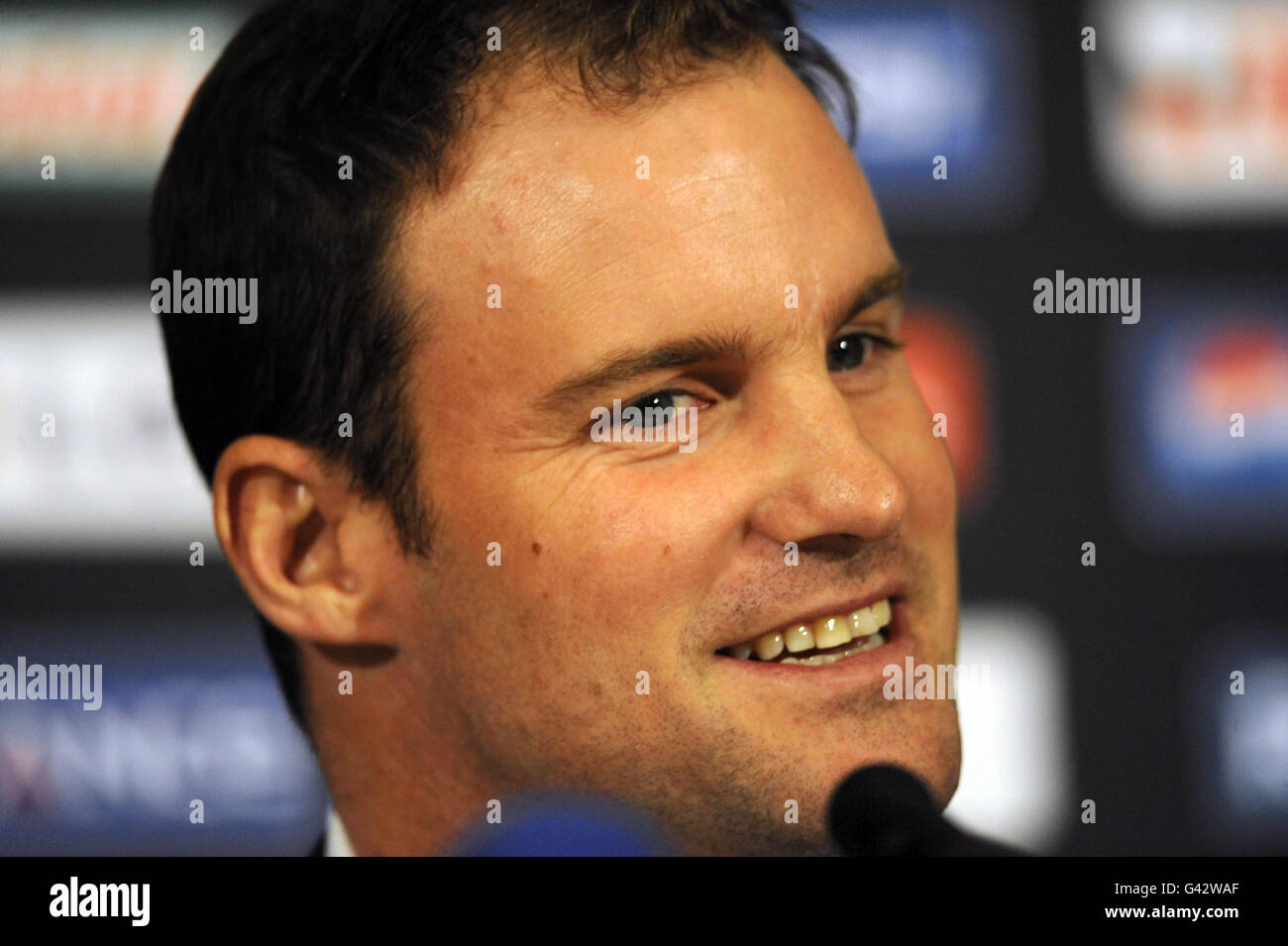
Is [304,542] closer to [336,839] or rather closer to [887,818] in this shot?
[336,839]

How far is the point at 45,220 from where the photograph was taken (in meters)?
2.40

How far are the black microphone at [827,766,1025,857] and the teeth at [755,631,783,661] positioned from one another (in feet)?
0.62

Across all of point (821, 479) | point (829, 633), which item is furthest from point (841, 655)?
point (821, 479)

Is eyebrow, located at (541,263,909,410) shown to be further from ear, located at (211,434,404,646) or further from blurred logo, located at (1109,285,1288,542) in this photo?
blurred logo, located at (1109,285,1288,542)

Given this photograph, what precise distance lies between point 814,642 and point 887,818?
0.81 ft

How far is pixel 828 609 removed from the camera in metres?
1.12

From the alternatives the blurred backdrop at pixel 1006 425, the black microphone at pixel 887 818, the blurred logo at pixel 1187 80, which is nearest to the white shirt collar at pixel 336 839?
the black microphone at pixel 887 818

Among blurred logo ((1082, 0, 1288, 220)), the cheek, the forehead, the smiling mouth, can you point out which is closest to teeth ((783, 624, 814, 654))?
the smiling mouth

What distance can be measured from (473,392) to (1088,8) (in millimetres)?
1653

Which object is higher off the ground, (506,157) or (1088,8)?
(1088,8)

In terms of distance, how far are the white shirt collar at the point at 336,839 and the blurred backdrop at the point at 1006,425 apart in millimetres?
1003

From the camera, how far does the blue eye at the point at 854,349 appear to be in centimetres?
126
